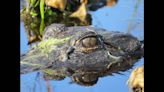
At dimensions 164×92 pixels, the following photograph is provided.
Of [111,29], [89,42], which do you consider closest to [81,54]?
[89,42]

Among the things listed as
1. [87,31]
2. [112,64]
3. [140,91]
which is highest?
[87,31]

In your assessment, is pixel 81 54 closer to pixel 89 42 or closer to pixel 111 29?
pixel 89 42

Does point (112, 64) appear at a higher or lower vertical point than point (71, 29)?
lower

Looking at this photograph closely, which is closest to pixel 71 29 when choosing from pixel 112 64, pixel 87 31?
pixel 87 31
